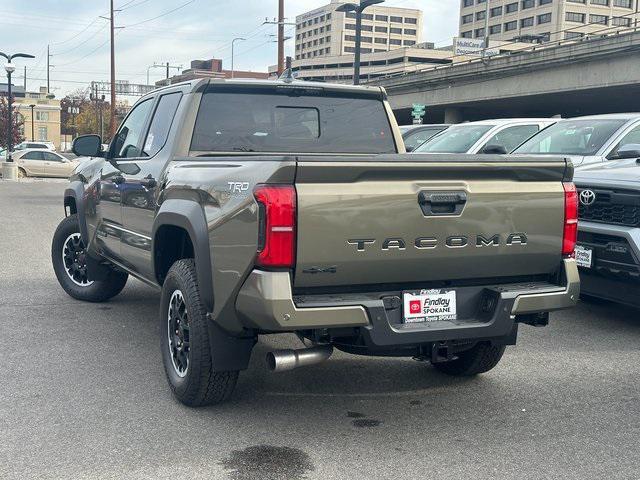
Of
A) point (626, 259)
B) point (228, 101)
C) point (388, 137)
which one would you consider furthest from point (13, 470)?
point (626, 259)

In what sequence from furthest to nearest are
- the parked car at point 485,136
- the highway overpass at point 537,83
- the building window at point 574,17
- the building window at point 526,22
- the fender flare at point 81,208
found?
the building window at point 526,22
the building window at point 574,17
the highway overpass at point 537,83
the parked car at point 485,136
the fender flare at point 81,208

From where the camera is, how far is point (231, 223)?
3963 millimetres

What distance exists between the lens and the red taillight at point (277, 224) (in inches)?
146

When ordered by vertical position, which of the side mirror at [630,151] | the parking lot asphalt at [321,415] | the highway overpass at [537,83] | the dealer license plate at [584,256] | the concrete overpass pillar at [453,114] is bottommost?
the parking lot asphalt at [321,415]

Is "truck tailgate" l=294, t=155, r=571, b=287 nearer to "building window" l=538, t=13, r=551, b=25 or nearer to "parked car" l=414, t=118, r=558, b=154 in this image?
"parked car" l=414, t=118, r=558, b=154

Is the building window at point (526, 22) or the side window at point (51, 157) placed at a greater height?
the building window at point (526, 22)

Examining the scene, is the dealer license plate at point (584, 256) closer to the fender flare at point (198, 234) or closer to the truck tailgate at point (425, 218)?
the truck tailgate at point (425, 218)

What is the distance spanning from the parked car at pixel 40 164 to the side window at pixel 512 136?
2575 cm

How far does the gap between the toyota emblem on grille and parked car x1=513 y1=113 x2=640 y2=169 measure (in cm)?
104

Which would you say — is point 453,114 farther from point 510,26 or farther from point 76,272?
point 510,26

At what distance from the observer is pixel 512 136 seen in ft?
38.2

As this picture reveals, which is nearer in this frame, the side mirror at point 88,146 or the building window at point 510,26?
the side mirror at point 88,146

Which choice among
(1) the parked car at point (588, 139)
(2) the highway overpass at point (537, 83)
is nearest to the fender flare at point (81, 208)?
(1) the parked car at point (588, 139)

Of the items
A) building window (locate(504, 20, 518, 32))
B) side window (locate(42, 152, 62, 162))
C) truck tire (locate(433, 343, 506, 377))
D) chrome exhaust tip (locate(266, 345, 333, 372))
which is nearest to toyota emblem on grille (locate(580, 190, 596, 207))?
truck tire (locate(433, 343, 506, 377))
